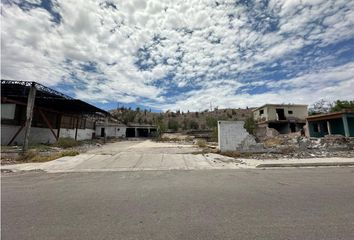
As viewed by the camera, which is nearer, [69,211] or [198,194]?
[69,211]

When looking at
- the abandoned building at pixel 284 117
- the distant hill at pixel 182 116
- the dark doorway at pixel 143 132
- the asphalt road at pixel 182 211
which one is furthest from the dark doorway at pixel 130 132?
the asphalt road at pixel 182 211

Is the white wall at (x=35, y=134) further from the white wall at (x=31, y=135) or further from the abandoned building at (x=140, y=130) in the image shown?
the abandoned building at (x=140, y=130)

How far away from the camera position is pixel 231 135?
56.6 feet

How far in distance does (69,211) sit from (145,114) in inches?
3212

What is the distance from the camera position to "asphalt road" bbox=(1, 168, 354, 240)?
3.68m

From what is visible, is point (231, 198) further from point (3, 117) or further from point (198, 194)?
point (3, 117)

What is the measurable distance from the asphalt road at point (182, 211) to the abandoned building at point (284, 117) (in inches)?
1646

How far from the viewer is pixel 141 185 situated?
7.58 m

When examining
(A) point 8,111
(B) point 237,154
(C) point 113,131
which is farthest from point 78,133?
(B) point 237,154

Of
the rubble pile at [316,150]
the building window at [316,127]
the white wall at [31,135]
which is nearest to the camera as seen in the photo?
the rubble pile at [316,150]

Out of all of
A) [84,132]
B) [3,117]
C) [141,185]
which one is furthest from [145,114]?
[141,185]

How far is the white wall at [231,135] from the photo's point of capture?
17109 mm

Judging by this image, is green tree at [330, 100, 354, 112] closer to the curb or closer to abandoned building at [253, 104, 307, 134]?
abandoned building at [253, 104, 307, 134]

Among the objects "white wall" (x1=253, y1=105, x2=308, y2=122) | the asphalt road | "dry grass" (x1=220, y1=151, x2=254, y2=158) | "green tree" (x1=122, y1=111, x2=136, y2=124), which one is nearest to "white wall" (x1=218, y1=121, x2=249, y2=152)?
"dry grass" (x1=220, y1=151, x2=254, y2=158)
